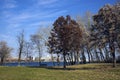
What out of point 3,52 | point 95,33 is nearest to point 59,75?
point 95,33

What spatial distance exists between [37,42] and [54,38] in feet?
92.6

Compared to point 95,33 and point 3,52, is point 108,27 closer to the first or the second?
point 95,33

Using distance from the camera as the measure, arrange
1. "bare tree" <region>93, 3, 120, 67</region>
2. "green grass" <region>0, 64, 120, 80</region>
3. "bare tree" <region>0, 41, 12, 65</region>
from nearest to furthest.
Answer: "green grass" <region>0, 64, 120, 80</region> < "bare tree" <region>93, 3, 120, 67</region> < "bare tree" <region>0, 41, 12, 65</region>

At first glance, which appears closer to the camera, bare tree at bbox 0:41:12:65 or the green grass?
the green grass

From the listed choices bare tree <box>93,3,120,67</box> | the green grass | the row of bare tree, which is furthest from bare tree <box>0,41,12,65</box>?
the green grass

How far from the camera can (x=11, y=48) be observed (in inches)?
4016

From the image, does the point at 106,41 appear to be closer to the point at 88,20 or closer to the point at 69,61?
the point at 88,20

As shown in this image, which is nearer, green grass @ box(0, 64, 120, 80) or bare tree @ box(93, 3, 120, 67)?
green grass @ box(0, 64, 120, 80)

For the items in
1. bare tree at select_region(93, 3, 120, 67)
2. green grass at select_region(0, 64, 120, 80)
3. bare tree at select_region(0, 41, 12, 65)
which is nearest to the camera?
green grass at select_region(0, 64, 120, 80)

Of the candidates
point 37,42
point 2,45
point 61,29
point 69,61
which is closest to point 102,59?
point 69,61

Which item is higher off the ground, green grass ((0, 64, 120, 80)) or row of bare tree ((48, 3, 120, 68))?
row of bare tree ((48, 3, 120, 68))

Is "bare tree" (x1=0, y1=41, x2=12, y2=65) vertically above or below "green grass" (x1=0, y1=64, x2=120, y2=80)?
above

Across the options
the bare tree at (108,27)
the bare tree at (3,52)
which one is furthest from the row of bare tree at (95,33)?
the bare tree at (3,52)

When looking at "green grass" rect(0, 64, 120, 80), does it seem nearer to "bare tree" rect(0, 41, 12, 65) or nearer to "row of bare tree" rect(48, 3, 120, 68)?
"row of bare tree" rect(48, 3, 120, 68)
